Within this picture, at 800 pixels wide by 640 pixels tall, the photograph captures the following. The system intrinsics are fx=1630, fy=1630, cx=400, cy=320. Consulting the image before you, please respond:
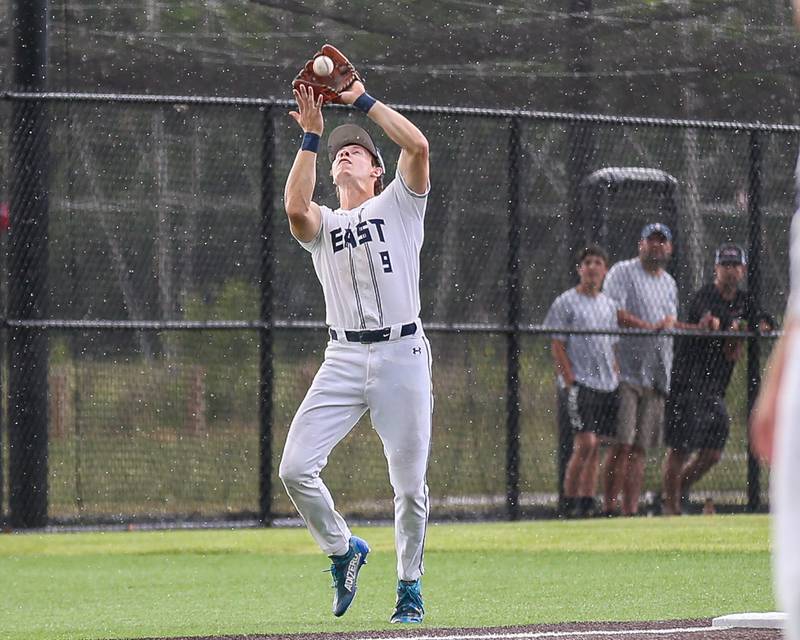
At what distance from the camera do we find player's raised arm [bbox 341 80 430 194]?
5.95m

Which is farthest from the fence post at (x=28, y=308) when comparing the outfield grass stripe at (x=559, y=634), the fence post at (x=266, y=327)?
the outfield grass stripe at (x=559, y=634)

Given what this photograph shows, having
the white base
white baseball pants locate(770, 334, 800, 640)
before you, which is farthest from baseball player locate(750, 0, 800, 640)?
the white base

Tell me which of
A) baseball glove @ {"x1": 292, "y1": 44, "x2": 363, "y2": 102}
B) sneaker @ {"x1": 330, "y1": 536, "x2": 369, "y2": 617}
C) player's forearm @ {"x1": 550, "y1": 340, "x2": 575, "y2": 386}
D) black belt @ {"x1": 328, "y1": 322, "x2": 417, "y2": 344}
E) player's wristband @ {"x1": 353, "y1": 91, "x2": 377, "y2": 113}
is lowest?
sneaker @ {"x1": 330, "y1": 536, "x2": 369, "y2": 617}

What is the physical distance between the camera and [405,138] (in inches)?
234

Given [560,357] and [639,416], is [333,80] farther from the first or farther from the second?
[639,416]

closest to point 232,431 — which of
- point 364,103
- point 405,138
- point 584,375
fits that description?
point 584,375

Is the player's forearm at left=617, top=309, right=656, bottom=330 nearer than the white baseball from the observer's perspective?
No

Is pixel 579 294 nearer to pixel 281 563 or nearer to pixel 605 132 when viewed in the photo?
pixel 605 132

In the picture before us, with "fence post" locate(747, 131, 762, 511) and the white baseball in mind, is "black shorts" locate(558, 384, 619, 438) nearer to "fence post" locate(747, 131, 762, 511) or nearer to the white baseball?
"fence post" locate(747, 131, 762, 511)

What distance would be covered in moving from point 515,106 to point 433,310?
60.7 inches

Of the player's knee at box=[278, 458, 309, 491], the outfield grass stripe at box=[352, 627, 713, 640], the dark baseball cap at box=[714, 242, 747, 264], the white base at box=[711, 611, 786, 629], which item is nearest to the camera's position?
the outfield grass stripe at box=[352, 627, 713, 640]

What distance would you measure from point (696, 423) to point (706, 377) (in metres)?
0.29

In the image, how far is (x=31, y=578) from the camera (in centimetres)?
809

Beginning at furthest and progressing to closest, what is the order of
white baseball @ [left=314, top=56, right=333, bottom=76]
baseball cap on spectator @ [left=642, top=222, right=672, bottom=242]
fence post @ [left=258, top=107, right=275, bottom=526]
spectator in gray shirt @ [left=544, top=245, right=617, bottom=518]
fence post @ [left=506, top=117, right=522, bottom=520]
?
baseball cap on spectator @ [left=642, top=222, right=672, bottom=242] < spectator in gray shirt @ [left=544, top=245, right=617, bottom=518] < fence post @ [left=506, top=117, right=522, bottom=520] < fence post @ [left=258, top=107, right=275, bottom=526] < white baseball @ [left=314, top=56, right=333, bottom=76]
